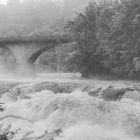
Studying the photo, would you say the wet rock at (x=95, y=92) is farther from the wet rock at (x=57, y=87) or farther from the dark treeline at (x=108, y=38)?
the dark treeline at (x=108, y=38)

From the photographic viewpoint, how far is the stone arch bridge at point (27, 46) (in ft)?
117

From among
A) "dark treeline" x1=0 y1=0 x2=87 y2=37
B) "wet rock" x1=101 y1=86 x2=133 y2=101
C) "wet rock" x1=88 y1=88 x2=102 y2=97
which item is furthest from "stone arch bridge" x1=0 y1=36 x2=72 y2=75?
"dark treeline" x1=0 y1=0 x2=87 y2=37

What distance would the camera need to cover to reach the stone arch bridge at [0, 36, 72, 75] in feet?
117

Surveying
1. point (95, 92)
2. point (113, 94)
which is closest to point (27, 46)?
point (95, 92)

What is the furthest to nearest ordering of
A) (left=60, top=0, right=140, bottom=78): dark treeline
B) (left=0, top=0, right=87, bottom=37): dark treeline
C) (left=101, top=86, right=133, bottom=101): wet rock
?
(left=0, top=0, right=87, bottom=37): dark treeline → (left=60, top=0, right=140, bottom=78): dark treeline → (left=101, top=86, right=133, bottom=101): wet rock

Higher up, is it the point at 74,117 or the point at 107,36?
the point at 107,36

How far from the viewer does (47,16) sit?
113 meters

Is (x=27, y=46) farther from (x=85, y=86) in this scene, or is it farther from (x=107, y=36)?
(x=85, y=86)

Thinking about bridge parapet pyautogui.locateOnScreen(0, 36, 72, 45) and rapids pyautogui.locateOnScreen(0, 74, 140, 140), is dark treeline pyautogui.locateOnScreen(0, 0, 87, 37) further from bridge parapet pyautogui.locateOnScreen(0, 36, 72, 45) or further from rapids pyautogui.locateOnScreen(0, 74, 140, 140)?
rapids pyautogui.locateOnScreen(0, 74, 140, 140)

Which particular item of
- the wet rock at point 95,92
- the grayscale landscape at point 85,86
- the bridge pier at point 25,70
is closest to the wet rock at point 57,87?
the grayscale landscape at point 85,86

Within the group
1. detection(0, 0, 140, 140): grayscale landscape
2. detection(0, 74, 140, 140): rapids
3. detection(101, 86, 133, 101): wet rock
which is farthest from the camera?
detection(101, 86, 133, 101): wet rock

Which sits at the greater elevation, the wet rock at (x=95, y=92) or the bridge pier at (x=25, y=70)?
the bridge pier at (x=25, y=70)

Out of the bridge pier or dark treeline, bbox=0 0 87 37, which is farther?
dark treeline, bbox=0 0 87 37

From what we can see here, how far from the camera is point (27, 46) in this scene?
37.1m
